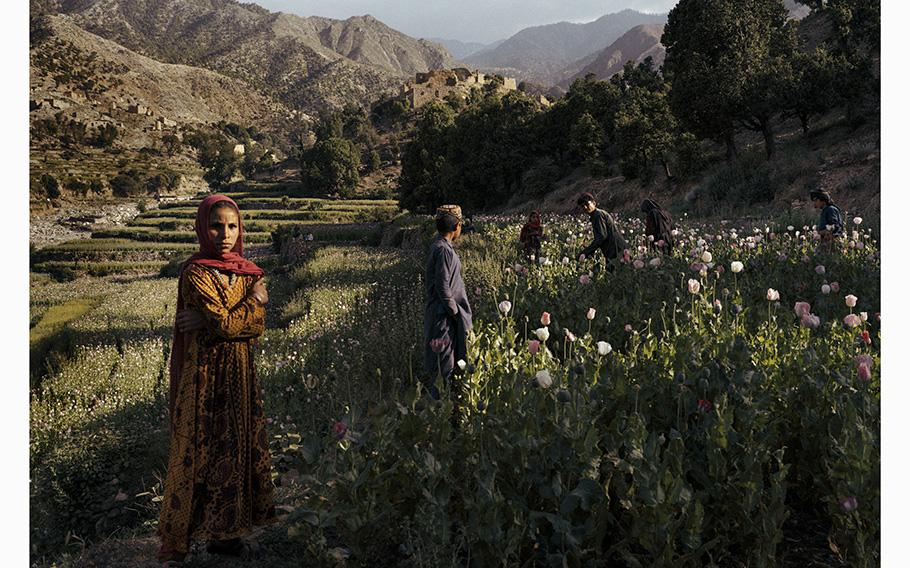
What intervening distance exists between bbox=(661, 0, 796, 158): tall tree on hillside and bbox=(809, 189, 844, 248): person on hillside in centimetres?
1919

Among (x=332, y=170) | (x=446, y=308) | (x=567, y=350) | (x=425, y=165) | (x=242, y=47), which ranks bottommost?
(x=567, y=350)

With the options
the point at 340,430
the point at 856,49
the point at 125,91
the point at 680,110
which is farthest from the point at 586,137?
the point at 125,91

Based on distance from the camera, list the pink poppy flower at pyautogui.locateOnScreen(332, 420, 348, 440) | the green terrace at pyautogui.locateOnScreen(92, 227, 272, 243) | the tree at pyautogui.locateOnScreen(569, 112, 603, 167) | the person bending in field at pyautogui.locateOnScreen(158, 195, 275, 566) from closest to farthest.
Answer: the pink poppy flower at pyautogui.locateOnScreen(332, 420, 348, 440), the person bending in field at pyautogui.locateOnScreen(158, 195, 275, 566), the tree at pyautogui.locateOnScreen(569, 112, 603, 167), the green terrace at pyautogui.locateOnScreen(92, 227, 272, 243)

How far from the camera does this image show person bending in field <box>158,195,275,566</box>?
302cm

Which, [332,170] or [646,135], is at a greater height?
[332,170]

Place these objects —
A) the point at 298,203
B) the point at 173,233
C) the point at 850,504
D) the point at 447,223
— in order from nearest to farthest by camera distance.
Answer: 1. the point at 850,504
2. the point at 447,223
3. the point at 173,233
4. the point at 298,203

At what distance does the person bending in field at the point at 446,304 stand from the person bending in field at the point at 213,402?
1.83 metres

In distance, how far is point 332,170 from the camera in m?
75.4

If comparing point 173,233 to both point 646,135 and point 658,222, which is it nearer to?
point 646,135

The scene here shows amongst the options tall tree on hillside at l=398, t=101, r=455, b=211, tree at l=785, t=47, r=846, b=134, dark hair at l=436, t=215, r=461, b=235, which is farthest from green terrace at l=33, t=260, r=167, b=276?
dark hair at l=436, t=215, r=461, b=235

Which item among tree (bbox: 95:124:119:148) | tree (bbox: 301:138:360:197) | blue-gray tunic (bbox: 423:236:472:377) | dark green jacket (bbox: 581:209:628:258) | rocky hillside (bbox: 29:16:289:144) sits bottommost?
blue-gray tunic (bbox: 423:236:472:377)

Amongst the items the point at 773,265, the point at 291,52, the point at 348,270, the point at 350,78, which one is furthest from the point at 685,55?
the point at 291,52

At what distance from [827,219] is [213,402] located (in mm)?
8193

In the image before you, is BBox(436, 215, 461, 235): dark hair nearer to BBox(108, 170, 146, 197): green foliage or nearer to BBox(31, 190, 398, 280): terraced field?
BBox(31, 190, 398, 280): terraced field
